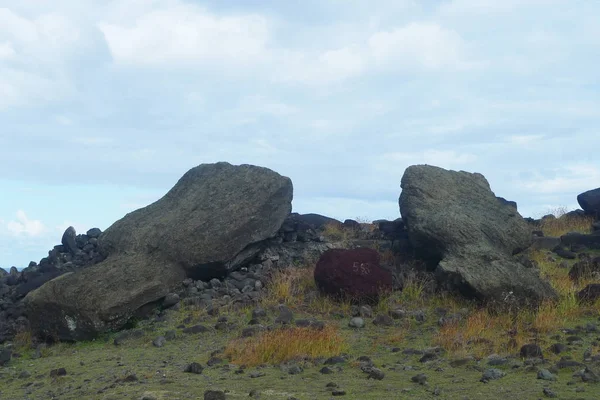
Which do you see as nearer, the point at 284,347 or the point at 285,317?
the point at 284,347

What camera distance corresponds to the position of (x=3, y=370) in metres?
11.2

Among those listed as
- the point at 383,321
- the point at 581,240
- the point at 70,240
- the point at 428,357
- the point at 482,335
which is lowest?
the point at 428,357

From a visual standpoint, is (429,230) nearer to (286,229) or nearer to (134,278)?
(286,229)

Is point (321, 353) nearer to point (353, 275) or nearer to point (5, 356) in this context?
point (353, 275)

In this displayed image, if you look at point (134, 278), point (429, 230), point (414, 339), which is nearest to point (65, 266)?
point (134, 278)

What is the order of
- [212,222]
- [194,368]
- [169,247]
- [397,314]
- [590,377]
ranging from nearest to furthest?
[590,377] < [194,368] < [397,314] < [169,247] < [212,222]

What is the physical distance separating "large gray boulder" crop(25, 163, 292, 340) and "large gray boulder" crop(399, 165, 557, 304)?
2.70m

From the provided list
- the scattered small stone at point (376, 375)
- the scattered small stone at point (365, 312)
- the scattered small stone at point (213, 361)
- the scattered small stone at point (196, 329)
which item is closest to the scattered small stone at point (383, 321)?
the scattered small stone at point (365, 312)

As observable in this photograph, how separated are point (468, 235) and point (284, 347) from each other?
16.9ft

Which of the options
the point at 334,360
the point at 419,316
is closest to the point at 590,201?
the point at 419,316

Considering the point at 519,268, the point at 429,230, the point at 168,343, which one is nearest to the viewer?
the point at 168,343

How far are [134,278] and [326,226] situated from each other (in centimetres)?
570

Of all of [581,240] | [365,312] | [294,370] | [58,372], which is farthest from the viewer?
[581,240]

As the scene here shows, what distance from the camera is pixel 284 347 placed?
32.1 ft
